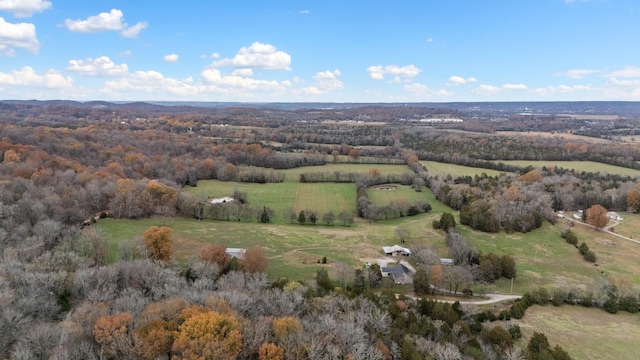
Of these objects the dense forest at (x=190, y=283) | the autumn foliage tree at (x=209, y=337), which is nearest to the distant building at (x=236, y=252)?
the dense forest at (x=190, y=283)

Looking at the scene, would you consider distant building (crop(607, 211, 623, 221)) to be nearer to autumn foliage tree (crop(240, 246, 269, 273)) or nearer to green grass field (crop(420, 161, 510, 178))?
green grass field (crop(420, 161, 510, 178))

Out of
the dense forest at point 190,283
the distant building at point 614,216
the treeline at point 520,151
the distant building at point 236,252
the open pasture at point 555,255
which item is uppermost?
the treeline at point 520,151

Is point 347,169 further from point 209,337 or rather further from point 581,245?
point 209,337

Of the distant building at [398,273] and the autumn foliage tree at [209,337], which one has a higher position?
the autumn foliage tree at [209,337]

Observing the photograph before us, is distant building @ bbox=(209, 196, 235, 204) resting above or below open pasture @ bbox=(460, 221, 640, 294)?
above

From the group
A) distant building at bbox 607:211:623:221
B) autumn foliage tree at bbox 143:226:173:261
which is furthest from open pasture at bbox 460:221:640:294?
autumn foliage tree at bbox 143:226:173:261

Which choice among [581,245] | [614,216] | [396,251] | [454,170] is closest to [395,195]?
[454,170]

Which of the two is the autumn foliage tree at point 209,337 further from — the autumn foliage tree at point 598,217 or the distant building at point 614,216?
the distant building at point 614,216
